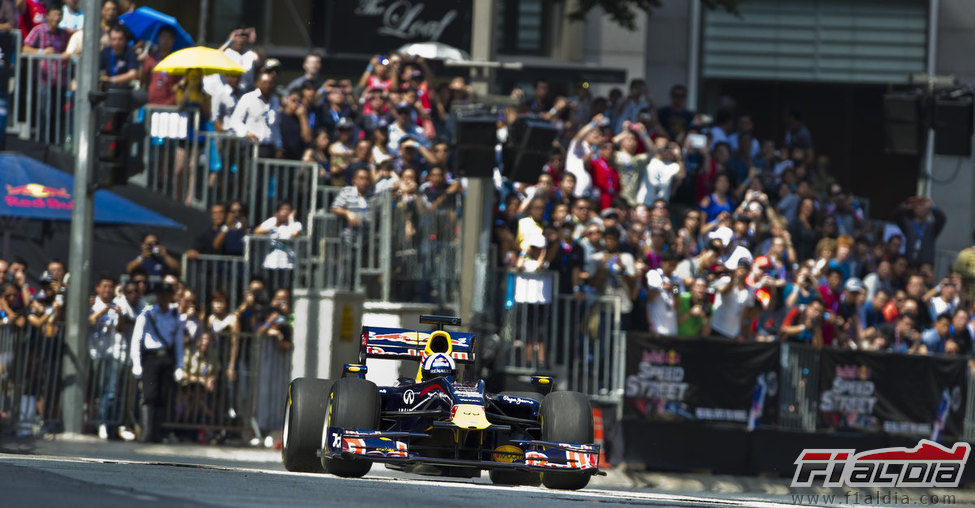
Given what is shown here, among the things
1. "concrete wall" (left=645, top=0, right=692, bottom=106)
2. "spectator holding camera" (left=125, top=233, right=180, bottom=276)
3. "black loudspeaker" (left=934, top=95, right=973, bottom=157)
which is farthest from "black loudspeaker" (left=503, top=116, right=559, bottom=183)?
"concrete wall" (left=645, top=0, right=692, bottom=106)

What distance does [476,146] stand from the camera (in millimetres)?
20422

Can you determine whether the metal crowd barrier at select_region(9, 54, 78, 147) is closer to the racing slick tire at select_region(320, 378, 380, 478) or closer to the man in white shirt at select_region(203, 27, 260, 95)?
the man in white shirt at select_region(203, 27, 260, 95)

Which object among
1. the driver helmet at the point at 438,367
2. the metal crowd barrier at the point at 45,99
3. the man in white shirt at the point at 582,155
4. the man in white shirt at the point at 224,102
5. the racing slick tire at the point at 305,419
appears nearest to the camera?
the racing slick tire at the point at 305,419

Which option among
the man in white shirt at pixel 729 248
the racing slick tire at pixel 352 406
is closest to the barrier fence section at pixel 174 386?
the man in white shirt at pixel 729 248

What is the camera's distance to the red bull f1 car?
43.3ft

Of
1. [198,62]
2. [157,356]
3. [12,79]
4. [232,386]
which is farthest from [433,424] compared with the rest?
[12,79]

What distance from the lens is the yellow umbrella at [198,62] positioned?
22500 millimetres

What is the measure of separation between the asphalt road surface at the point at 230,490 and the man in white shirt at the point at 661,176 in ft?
32.1

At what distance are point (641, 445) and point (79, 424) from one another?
6.31 m

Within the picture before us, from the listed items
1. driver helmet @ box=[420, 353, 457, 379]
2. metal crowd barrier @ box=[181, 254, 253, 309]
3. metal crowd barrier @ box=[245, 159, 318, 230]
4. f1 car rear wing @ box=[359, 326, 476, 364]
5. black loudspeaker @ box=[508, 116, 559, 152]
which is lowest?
driver helmet @ box=[420, 353, 457, 379]

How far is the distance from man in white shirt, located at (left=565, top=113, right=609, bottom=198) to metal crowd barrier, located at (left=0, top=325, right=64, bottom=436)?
7032 millimetres

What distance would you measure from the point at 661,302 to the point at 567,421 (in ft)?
29.8

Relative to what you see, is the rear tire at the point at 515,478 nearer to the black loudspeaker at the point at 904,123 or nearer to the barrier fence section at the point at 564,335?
the barrier fence section at the point at 564,335

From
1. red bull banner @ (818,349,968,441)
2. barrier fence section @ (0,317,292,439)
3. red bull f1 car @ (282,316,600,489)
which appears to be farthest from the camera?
red bull banner @ (818,349,968,441)
